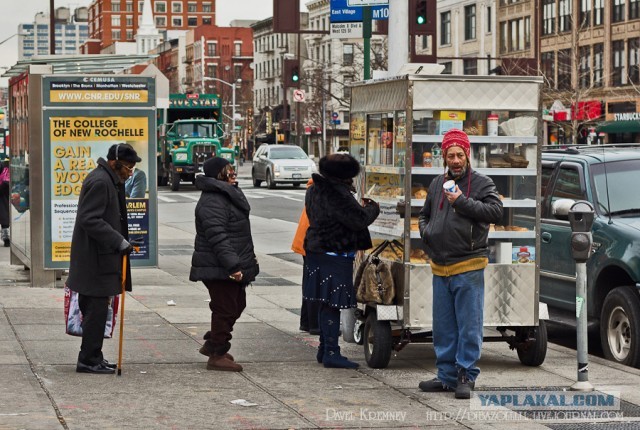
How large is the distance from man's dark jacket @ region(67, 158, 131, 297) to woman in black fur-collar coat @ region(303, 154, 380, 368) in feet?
4.94

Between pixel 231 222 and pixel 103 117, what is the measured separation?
652cm

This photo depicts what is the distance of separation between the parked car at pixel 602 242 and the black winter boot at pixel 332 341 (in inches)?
74.5

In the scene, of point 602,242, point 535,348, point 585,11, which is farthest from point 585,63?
point 535,348

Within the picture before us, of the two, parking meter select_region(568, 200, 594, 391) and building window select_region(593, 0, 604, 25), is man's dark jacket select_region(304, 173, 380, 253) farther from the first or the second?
building window select_region(593, 0, 604, 25)

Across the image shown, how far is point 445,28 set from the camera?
83.8 meters

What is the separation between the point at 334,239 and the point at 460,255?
1.47m

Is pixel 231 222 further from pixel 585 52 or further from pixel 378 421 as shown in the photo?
pixel 585 52

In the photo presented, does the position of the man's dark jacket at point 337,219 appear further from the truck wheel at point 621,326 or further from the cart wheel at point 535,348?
the truck wheel at point 621,326

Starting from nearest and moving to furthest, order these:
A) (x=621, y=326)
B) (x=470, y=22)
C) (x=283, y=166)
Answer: (x=621, y=326) < (x=283, y=166) < (x=470, y=22)

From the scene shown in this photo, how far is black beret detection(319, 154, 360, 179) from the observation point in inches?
376

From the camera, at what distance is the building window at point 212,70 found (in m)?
146

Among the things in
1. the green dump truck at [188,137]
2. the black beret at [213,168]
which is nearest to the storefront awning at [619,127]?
the green dump truck at [188,137]

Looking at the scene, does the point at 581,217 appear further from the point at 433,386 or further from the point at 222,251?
the point at 222,251

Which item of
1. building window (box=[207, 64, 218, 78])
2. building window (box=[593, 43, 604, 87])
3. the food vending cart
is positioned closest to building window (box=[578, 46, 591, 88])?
building window (box=[593, 43, 604, 87])
